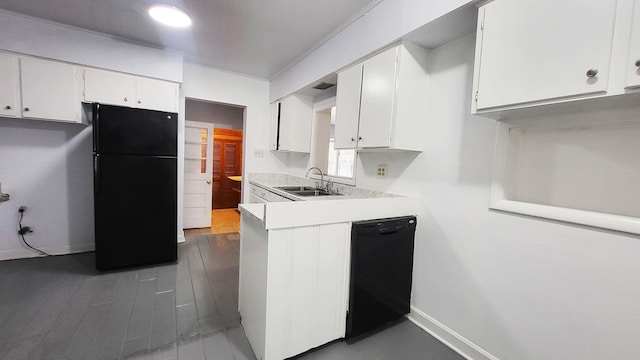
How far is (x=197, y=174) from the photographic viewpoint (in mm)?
4539

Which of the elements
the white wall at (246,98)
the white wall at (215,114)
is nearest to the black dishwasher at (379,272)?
the white wall at (246,98)

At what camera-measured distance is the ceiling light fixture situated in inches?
88.7

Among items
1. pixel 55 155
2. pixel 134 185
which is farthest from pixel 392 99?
pixel 55 155

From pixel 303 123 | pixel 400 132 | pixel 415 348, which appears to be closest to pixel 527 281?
pixel 415 348

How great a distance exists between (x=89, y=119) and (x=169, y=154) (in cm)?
115

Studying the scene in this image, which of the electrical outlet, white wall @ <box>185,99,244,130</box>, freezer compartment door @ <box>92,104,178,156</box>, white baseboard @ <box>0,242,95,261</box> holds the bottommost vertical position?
white baseboard @ <box>0,242,95,261</box>

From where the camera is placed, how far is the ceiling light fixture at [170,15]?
2252 mm

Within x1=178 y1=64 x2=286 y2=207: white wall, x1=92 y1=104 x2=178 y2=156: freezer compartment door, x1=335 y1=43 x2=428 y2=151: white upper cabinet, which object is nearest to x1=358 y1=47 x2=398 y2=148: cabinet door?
x1=335 y1=43 x2=428 y2=151: white upper cabinet

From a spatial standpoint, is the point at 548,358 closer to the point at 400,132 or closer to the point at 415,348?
the point at 415,348

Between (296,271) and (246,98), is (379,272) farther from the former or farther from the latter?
(246,98)

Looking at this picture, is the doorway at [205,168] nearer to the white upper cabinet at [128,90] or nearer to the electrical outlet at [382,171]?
the white upper cabinet at [128,90]

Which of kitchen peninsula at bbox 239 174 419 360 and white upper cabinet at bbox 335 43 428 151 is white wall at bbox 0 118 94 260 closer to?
kitchen peninsula at bbox 239 174 419 360

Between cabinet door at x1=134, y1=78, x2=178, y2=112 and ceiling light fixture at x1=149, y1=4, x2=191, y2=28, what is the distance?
90 centimetres

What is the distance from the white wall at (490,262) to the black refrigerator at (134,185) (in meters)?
2.44
